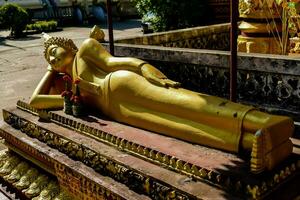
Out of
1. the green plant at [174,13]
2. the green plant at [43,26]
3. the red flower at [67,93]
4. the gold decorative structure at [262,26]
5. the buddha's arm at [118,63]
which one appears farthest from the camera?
the green plant at [43,26]

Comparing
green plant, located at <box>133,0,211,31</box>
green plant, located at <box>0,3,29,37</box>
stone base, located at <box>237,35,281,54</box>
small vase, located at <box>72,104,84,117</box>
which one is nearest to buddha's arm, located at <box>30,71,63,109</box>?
small vase, located at <box>72,104,84,117</box>

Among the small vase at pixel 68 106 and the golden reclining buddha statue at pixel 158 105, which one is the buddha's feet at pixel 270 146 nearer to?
the golden reclining buddha statue at pixel 158 105

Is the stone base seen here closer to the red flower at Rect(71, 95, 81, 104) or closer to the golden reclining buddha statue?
the golden reclining buddha statue

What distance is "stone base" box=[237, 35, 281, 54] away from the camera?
7.63 meters

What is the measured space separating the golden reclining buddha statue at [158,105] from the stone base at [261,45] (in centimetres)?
322

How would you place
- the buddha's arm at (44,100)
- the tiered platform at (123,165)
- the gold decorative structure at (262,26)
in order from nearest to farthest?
1. the tiered platform at (123,165)
2. the buddha's arm at (44,100)
3. the gold decorative structure at (262,26)

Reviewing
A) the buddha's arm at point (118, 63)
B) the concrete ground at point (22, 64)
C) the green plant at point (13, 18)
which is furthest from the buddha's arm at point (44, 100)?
the green plant at point (13, 18)

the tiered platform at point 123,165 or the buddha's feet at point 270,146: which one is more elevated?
the buddha's feet at point 270,146

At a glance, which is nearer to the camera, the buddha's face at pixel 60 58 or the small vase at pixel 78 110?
the small vase at pixel 78 110

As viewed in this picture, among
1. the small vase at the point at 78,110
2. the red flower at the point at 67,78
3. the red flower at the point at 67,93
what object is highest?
the red flower at the point at 67,78

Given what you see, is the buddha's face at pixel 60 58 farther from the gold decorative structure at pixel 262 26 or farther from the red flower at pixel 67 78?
the gold decorative structure at pixel 262 26

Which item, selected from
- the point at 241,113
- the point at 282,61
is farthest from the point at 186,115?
the point at 282,61

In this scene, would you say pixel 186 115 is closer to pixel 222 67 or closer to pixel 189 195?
pixel 189 195

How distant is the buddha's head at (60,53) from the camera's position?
5688mm
